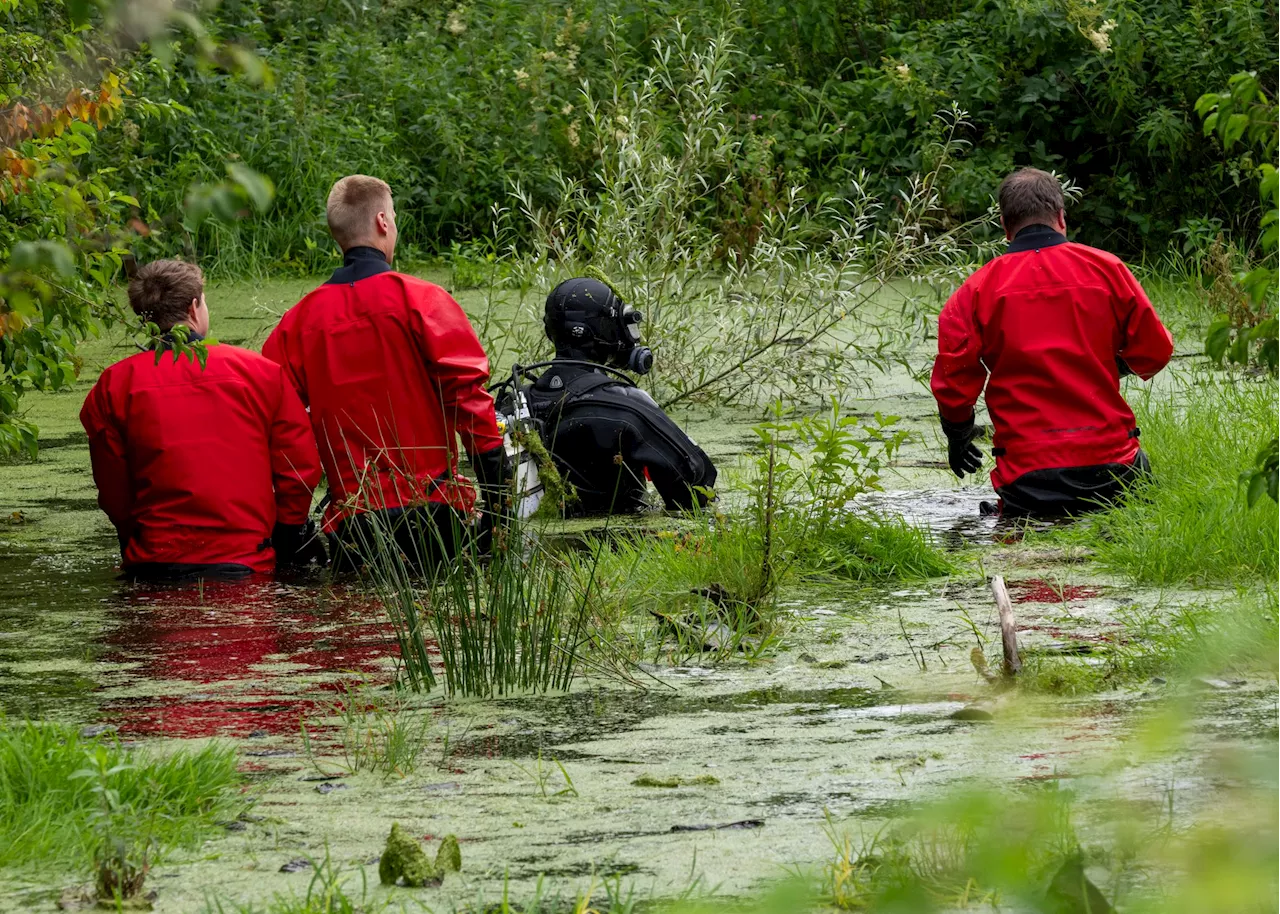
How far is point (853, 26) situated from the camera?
12258mm

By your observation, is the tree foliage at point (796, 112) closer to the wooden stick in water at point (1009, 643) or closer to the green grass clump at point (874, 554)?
the green grass clump at point (874, 554)

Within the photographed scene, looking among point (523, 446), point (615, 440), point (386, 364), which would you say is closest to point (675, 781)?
point (523, 446)

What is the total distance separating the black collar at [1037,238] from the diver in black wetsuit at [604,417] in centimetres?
117

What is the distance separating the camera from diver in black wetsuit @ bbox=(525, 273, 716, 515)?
18.3 feet

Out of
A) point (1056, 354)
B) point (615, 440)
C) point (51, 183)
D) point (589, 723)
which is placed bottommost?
point (589, 723)

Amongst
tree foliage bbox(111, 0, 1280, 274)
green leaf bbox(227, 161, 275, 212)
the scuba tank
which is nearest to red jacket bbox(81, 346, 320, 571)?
the scuba tank

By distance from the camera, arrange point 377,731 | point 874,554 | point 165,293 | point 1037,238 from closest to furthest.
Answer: point 377,731
point 874,554
point 165,293
point 1037,238

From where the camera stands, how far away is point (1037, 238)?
17.7 feet

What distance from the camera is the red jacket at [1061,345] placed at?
Answer: 529cm

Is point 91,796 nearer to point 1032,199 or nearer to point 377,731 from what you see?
point 377,731

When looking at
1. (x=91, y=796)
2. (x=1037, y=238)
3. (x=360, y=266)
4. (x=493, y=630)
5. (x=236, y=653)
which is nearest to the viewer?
(x=91, y=796)

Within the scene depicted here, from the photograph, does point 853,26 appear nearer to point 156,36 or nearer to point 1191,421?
point 1191,421

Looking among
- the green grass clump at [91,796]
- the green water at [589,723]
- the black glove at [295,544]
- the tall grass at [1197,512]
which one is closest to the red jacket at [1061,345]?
the tall grass at [1197,512]

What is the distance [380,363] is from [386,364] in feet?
0.07
